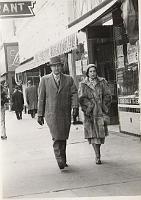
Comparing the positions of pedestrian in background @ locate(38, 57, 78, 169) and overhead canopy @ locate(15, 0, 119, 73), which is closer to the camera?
pedestrian in background @ locate(38, 57, 78, 169)

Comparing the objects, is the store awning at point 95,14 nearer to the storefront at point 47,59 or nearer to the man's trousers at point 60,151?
the storefront at point 47,59

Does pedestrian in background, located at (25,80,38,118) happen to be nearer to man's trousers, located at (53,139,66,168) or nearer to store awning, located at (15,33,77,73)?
store awning, located at (15,33,77,73)

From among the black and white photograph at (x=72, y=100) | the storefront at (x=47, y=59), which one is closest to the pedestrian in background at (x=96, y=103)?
the black and white photograph at (x=72, y=100)

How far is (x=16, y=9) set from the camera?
500 cm

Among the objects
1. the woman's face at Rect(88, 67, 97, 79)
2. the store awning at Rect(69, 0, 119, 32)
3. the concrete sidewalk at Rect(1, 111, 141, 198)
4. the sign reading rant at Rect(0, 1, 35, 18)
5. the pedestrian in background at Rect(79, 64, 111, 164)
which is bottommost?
the concrete sidewalk at Rect(1, 111, 141, 198)

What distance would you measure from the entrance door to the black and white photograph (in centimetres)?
2

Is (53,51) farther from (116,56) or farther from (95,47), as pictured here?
(116,56)

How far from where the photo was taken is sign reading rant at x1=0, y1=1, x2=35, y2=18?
4914 millimetres

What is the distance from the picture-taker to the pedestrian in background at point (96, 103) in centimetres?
588

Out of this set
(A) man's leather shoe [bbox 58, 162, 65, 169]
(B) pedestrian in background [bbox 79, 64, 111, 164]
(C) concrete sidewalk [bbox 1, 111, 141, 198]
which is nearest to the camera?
(C) concrete sidewalk [bbox 1, 111, 141, 198]

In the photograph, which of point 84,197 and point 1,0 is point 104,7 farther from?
point 84,197

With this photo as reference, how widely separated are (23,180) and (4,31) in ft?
5.29

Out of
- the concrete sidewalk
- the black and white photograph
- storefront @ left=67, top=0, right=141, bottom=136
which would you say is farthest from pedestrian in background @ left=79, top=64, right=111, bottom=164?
storefront @ left=67, top=0, right=141, bottom=136

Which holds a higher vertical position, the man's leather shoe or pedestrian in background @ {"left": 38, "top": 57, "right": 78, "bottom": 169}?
pedestrian in background @ {"left": 38, "top": 57, "right": 78, "bottom": 169}
